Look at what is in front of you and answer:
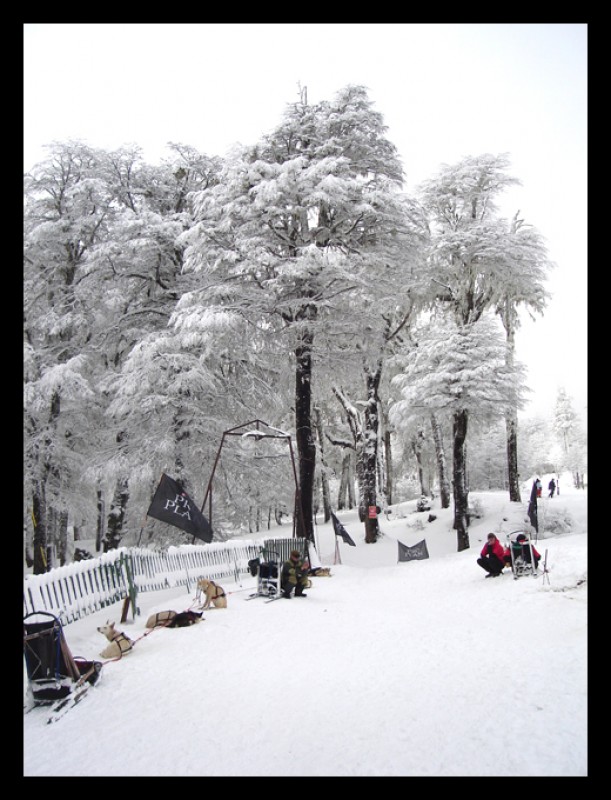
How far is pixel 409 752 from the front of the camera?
4.07 metres

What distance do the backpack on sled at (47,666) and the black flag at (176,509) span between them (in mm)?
5221

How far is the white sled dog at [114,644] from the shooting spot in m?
6.69

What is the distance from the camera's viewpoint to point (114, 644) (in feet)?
22.1

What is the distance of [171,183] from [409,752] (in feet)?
60.3

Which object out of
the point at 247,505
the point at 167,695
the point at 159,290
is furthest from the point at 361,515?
the point at 167,695

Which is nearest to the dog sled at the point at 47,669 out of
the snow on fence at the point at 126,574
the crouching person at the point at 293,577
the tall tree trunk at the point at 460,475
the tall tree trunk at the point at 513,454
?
the snow on fence at the point at 126,574

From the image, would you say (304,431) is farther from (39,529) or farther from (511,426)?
(511,426)

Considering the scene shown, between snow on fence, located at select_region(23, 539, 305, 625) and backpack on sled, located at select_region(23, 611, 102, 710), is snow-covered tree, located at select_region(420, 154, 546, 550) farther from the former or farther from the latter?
backpack on sled, located at select_region(23, 611, 102, 710)

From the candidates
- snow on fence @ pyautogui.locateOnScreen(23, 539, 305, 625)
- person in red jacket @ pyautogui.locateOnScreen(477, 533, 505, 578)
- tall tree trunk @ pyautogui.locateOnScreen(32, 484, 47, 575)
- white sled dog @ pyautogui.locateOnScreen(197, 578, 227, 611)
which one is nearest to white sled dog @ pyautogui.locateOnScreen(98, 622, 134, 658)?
snow on fence @ pyautogui.locateOnScreen(23, 539, 305, 625)

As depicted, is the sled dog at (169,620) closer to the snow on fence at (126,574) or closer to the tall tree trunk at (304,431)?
the snow on fence at (126,574)

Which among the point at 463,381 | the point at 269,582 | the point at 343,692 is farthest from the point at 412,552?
the point at 343,692

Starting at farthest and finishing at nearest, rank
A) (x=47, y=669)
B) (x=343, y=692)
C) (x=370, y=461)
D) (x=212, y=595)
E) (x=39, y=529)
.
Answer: (x=370, y=461)
(x=39, y=529)
(x=212, y=595)
(x=343, y=692)
(x=47, y=669)

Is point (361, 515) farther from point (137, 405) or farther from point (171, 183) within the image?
point (171, 183)

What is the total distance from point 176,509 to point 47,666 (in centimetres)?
578
